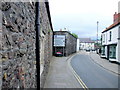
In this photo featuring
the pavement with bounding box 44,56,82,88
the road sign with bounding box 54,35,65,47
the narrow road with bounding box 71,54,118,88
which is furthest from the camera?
the road sign with bounding box 54,35,65,47

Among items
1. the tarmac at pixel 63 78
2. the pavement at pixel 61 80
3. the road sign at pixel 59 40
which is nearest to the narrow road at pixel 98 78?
the tarmac at pixel 63 78

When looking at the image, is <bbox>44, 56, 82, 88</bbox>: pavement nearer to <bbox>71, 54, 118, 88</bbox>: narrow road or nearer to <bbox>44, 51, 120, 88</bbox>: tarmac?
<bbox>44, 51, 120, 88</bbox>: tarmac

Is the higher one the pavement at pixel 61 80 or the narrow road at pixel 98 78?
the pavement at pixel 61 80

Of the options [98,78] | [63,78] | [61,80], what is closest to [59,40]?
[98,78]

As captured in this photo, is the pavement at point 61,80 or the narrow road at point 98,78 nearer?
the pavement at point 61,80

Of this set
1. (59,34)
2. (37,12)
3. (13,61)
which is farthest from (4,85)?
(59,34)

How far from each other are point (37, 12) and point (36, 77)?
7.63 ft

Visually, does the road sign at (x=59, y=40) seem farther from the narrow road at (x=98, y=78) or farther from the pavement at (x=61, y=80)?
the pavement at (x=61, y=80)

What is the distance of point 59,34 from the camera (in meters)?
24.5

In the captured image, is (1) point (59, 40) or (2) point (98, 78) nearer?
(2) point (98, 78)

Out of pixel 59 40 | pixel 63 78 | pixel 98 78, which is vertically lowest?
pixel 98 78

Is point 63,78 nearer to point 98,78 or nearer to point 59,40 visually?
point 98,78

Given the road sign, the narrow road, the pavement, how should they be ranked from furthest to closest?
the road sign → the narrow road → the pavement

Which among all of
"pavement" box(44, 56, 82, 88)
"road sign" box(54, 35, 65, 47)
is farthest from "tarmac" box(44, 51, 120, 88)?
"road sign" box(54, 35, 65, 47)
